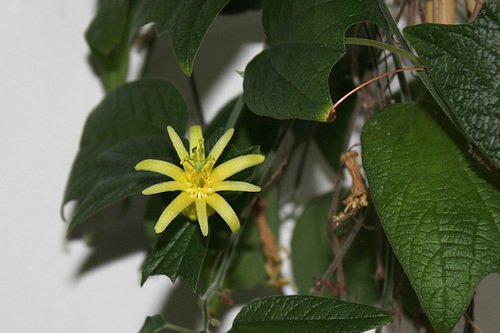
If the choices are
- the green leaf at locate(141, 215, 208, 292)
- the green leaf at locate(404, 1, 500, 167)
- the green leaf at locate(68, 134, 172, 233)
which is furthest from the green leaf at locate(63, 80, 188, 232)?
the green leaf at locate(404, 1, 500, 167)

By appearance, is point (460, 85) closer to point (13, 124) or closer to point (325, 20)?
point (325, 20)

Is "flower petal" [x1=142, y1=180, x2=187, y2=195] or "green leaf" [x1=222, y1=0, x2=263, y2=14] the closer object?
"flower petal" [x1=142, y1=180, x2=187, y2=195]

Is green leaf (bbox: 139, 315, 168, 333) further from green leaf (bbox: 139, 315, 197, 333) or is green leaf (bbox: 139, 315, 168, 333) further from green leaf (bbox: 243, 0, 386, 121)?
green leaf (bbox: 243, 0, 386, 121)

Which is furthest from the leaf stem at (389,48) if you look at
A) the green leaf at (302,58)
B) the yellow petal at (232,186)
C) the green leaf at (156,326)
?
the green leaf at (156,326)

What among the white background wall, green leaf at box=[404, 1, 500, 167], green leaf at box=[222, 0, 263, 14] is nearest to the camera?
green leaf at box=[404, 1, 500, 167]

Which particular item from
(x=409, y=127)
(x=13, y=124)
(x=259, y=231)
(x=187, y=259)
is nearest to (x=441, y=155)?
(x=409, y=127)

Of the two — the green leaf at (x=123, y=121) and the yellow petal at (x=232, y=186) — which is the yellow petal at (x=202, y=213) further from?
the green leaf at (x=123, y=121)

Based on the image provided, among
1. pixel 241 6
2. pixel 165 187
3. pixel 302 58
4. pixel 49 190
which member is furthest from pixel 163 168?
pixel 49 190
